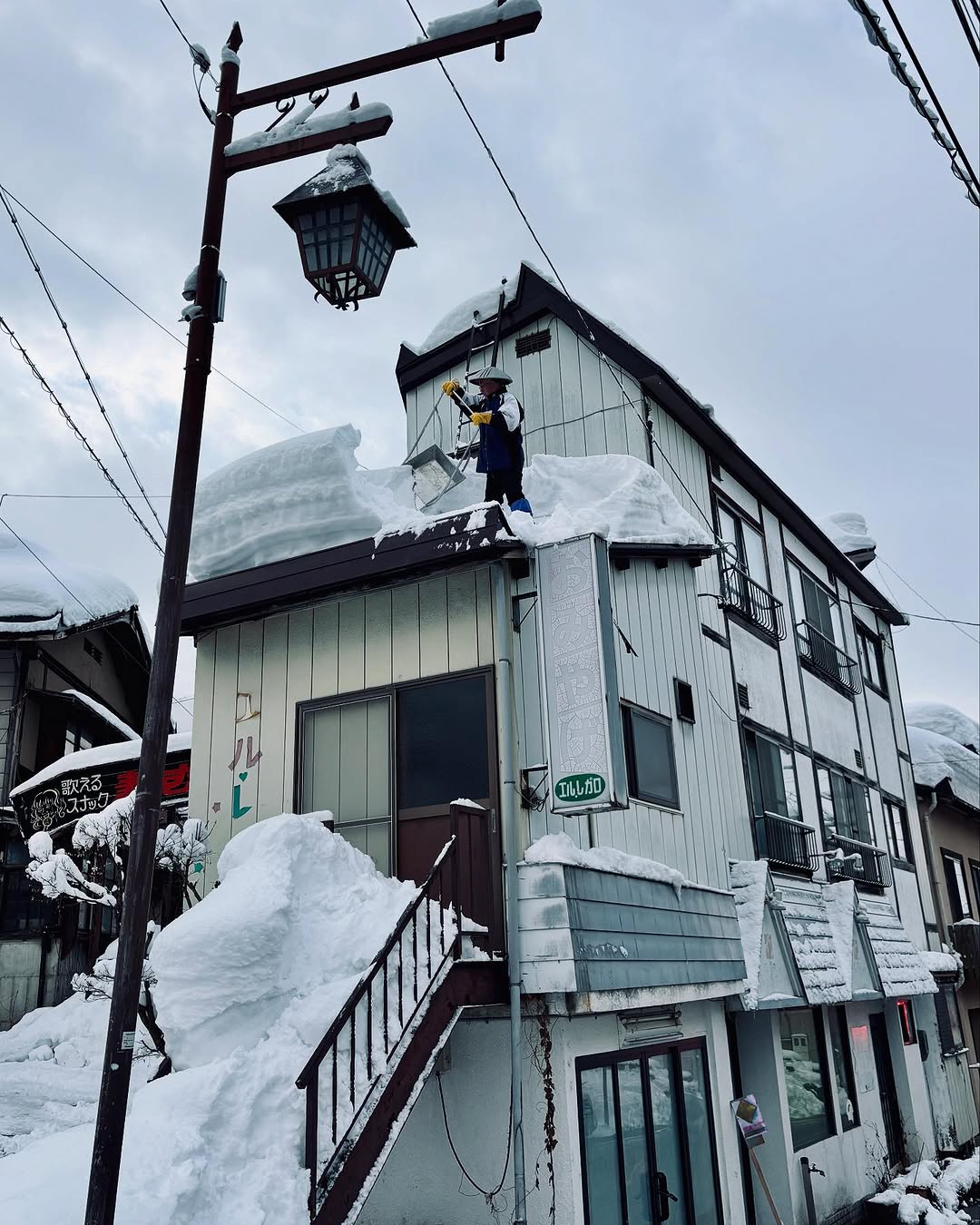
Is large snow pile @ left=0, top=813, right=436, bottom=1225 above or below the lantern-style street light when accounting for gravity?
below

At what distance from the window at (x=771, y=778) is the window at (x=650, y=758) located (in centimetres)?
326

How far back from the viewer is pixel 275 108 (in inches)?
259

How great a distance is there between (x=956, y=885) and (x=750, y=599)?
13.8 meters

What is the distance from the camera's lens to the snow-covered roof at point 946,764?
23547mm

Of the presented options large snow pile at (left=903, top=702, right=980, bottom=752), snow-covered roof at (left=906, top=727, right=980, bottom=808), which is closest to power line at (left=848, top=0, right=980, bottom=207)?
snow-covered roof at (left=906, top=727, right=980, bottom=808)

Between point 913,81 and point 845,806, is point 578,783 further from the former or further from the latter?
point 845,806

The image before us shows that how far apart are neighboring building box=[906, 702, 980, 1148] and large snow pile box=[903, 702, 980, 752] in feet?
11.5

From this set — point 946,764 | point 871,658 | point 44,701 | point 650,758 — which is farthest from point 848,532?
point 44,701

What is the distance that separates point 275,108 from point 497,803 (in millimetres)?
5489

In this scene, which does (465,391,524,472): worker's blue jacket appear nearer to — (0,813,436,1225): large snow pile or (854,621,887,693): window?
(0,813,436,1225): large snow pile

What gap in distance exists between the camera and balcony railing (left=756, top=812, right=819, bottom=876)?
13.7 metres

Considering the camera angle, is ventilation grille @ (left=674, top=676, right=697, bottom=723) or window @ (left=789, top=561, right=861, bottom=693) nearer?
ventilation grille @ (left=674, top=676, right=697, bottom=723)

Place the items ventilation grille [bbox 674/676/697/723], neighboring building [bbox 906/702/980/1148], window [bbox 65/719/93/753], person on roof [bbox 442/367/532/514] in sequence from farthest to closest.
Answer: neighboring building [bbox 906/702/980/1148], window [bbox 65/719/93/753], ventilation grille [bbox 674/676/697/723], person on roof [bbox 442/367/532/514]

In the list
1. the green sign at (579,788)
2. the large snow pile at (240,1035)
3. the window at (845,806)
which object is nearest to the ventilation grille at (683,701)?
the green sign at (579,788)
